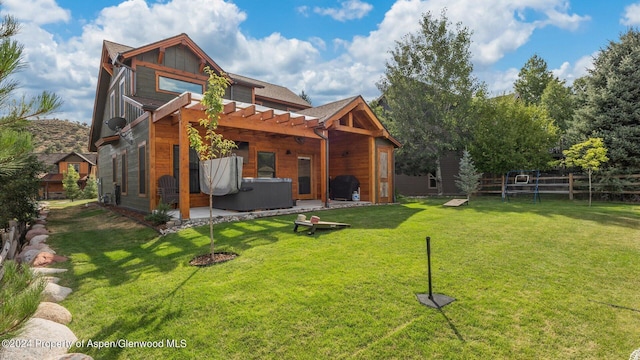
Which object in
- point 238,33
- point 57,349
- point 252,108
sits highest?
point 238,33

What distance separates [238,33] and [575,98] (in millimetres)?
16714

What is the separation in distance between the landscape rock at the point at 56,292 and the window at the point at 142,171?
589 centimetres

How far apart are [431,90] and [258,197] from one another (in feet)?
43.2

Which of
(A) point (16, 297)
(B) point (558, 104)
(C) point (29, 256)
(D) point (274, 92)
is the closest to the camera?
(A) point (16, 297)

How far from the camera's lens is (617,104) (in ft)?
41.7

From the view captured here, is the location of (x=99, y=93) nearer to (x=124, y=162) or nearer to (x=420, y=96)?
(x=124, y=162)

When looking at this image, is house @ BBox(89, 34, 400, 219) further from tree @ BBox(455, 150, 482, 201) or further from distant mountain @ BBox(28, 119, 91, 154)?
distant mountain @ BBox(28, 119, 91, 154)

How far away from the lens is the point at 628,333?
2.53 m

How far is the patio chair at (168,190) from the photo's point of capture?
8.49m

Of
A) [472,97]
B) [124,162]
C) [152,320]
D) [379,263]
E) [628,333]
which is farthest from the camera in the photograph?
[472,97]

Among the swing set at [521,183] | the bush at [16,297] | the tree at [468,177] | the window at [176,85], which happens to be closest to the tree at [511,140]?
the swing set at [521,183]

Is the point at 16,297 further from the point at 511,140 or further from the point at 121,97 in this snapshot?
the point at 511,140

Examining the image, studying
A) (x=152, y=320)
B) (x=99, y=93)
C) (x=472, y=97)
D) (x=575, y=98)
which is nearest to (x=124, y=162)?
(x=99, y=93)

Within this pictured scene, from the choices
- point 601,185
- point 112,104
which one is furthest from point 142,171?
point 601,185
